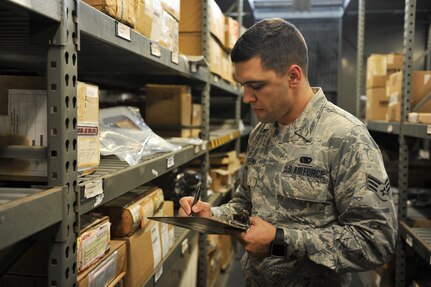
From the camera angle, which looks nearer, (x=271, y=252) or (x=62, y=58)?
(x=62, y=58)

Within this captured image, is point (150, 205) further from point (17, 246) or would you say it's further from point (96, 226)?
point (17, 246)

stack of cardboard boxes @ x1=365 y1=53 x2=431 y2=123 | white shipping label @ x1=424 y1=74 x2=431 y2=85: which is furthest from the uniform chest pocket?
stack of cardboard boxes @ x1=365 y1=53 x2=431 y2=123

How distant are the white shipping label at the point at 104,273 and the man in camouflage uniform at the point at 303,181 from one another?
347 millimetres

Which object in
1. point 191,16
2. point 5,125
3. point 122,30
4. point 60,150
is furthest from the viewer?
point 191,16

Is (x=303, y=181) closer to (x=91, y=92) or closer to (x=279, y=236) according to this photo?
(x=279, y=236)

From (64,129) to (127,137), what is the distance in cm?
84

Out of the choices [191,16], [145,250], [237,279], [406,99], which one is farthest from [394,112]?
[145,250]

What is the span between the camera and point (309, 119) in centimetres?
152

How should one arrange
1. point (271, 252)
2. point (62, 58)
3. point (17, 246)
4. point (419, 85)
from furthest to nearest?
point (419, 85), point (271, 252), point (17, 246), point (62, 58)

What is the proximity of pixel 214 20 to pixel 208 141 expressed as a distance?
859 mm

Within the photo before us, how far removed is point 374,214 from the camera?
4.33 ft

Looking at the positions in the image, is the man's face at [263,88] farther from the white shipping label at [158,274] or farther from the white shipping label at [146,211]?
the white shipping label at [158,274]

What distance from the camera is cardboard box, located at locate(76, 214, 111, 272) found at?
3.90 feet

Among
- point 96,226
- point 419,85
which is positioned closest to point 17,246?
point 96,226
